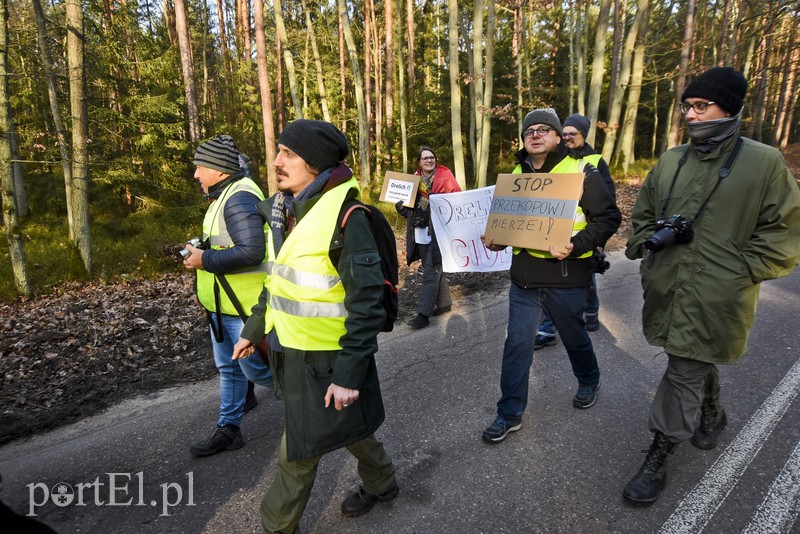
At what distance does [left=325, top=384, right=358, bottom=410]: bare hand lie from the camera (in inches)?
79.0

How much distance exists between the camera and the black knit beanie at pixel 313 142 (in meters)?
2.07

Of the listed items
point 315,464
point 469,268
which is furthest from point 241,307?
point 469,268

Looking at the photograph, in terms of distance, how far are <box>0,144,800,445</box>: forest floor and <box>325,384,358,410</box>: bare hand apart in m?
3.02

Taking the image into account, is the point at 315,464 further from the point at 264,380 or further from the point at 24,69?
the point at 24,69

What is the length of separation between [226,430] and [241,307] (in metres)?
0.98

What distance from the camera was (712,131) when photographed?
7.79 ft

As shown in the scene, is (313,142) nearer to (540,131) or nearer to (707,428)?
(540,131)

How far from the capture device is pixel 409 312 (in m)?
6.06

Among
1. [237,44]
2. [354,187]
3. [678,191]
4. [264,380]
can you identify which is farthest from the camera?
[237,44]

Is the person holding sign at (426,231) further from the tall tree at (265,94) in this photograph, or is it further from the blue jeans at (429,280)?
the tall tree at (265,94)

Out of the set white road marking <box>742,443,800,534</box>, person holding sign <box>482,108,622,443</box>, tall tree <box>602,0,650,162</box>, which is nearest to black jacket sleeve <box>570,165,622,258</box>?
person holding sign <box>482,108,622,443</box>

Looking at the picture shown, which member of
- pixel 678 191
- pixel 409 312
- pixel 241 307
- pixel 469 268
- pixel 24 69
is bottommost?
pixel 409 312

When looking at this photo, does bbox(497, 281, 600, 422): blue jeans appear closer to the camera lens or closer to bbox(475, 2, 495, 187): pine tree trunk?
the camera lens

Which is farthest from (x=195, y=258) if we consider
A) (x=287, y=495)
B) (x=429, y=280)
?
(x=429, y=280)
